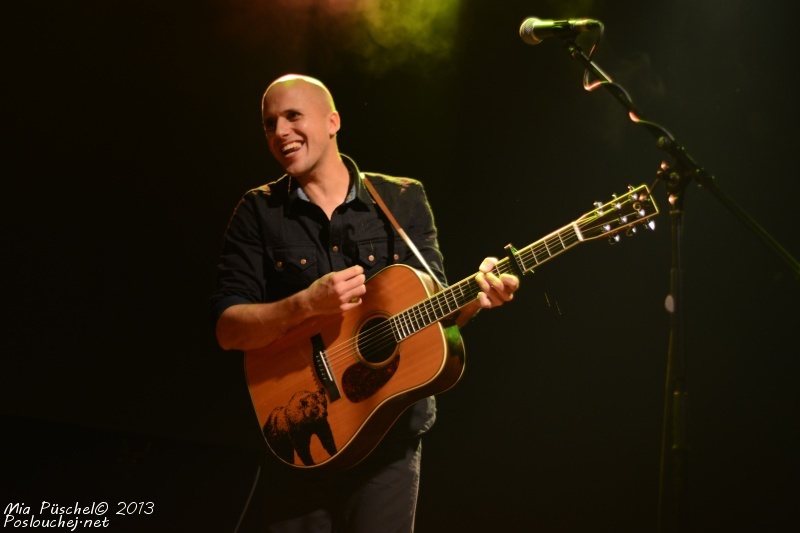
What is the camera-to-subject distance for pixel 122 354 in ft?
14.4

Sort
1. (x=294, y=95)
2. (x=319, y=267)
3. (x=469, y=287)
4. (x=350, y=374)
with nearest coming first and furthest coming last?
(x=469, y=287) → (x=350, y=374) → (x=319, y=267) → (x=294, y=95)

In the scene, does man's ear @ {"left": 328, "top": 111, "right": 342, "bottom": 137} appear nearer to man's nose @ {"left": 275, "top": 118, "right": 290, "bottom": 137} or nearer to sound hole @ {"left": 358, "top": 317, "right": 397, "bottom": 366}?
man's nose @ {"left": 275, "top": 118, "right": 290, "bottom": 137}

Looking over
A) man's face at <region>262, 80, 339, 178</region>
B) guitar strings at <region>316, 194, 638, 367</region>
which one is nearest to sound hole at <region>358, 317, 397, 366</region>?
guitar strings at <region>316, 194, 638, 367</region>

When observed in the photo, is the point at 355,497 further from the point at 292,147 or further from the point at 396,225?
the point at 292,147

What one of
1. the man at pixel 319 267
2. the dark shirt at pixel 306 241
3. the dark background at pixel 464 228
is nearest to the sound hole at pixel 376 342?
the man at pixel 319 267

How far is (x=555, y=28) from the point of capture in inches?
101

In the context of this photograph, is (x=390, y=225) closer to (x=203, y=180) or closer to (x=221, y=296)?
(x=221, y=296)

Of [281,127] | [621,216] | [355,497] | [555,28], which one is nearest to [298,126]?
[281,127]

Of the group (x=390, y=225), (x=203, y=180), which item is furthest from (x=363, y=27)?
(x=390, y=225)

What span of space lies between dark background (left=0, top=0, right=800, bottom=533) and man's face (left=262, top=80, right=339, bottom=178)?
155 cm

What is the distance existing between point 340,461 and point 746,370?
2477mm

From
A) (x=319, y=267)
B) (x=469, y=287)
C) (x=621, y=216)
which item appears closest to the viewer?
(x=621, y=216)

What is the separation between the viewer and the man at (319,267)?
2.54 metres

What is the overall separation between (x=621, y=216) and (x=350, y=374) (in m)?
1.13
